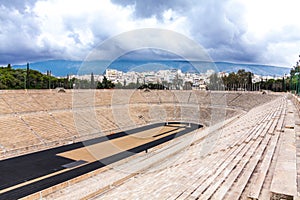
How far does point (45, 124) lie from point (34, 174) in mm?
7993

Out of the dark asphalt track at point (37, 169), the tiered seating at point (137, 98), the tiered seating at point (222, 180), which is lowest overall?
the dark asphalt track at point (37, 169)

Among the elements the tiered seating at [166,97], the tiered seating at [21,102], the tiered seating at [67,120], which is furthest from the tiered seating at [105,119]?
the tiered seating at [166,97]

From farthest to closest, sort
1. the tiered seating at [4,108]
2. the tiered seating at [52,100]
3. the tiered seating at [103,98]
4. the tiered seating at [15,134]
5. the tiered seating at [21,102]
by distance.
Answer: the tiered seating at [103,98] → the tiered seating at [52,100] → the tiered seating at [21,102] → the tiered seating at [4,108] → the tiered seating at [15,134]

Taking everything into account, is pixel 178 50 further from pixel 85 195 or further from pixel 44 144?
pixel 44 144

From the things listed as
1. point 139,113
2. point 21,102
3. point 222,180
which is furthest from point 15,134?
point 139,113

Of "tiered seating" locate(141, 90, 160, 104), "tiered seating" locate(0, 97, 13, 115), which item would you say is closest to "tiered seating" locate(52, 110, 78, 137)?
"tiered seating" locate(0, 97, 13, 115)

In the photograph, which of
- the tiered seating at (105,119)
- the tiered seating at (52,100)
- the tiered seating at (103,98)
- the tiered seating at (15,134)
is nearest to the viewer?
the tiered seating at (15,134)

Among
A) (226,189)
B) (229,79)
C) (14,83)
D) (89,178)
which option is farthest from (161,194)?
(229,79)

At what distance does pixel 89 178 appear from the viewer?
7645 mm

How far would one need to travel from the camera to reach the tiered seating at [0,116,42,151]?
1384 centimetres

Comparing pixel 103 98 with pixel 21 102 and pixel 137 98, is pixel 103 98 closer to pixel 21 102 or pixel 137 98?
pixel 137 98

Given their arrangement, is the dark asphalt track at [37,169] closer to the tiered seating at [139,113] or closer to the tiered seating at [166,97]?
the tiered seating at [139,113]

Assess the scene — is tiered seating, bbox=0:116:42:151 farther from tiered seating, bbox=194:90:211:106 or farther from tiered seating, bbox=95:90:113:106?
tiered seating, bbox=194:90:211:106

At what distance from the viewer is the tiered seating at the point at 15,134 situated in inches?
545
